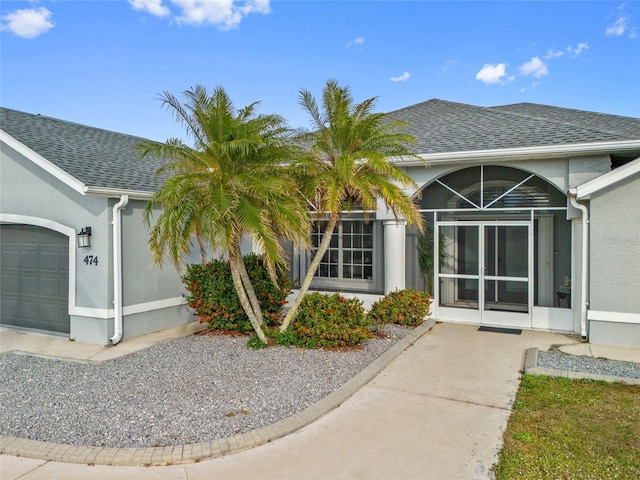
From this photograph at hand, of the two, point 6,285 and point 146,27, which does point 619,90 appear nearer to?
point 146,27

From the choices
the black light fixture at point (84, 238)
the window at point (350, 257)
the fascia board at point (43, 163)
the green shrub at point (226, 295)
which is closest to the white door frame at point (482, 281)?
the window at point (350, 257)

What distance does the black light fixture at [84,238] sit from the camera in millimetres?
8305

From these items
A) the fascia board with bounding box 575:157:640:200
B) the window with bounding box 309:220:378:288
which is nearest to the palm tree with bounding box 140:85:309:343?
the window with bounding box 309:220:378:288

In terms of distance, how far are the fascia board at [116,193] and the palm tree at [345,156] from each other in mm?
3402

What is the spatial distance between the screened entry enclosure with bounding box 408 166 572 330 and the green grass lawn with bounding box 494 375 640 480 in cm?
351

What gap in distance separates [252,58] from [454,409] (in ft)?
38.1

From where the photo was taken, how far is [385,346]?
7828 millimetres

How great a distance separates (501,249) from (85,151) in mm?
10050

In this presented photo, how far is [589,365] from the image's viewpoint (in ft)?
22.4

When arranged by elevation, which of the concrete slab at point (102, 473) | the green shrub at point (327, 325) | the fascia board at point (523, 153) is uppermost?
the fascia board at point (523, 153)

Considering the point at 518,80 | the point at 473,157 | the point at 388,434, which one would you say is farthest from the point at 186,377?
the point at 518,80

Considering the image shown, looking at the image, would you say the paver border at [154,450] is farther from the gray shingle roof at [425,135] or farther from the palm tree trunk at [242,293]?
the gray shingle roof at [425,135]

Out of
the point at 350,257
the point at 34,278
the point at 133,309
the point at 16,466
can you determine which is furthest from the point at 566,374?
the point at 34,278

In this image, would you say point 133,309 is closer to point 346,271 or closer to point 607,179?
point 346,271
